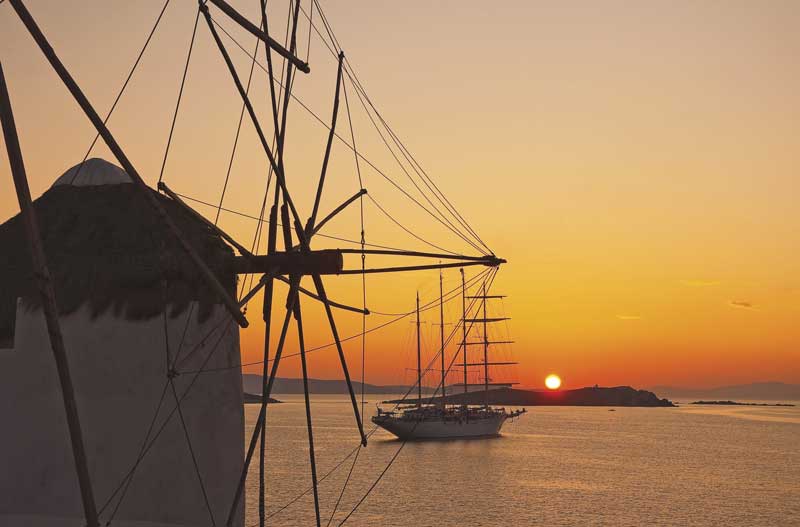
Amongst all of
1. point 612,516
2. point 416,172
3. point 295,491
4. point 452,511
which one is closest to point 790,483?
point 612,516

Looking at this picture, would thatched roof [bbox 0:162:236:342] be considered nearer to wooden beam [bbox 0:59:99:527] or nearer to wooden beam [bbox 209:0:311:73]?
wooden beam [bbox 209:0:311:73]

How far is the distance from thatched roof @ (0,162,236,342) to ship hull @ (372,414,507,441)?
4309 inches

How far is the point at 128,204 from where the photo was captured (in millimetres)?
23969

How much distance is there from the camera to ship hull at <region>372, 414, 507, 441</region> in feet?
451

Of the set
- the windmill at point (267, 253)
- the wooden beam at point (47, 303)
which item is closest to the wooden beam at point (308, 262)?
the windmill at point (267, 253)

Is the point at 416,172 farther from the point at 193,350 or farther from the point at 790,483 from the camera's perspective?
the point at 790,483

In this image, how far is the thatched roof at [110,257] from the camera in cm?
2189

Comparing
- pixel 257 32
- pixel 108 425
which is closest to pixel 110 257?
pixel 108 425

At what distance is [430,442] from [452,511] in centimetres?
7589

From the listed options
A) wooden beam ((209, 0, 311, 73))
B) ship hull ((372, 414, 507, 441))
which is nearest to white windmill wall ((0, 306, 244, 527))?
wooden beam ((209, 0, 311, 73))

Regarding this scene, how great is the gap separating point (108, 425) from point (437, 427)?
404ft

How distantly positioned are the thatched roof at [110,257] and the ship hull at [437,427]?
10945cm

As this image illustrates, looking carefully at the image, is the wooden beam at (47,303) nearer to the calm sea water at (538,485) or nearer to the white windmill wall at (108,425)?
the white windmill wall at (108,425)

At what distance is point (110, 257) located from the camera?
22.7m
